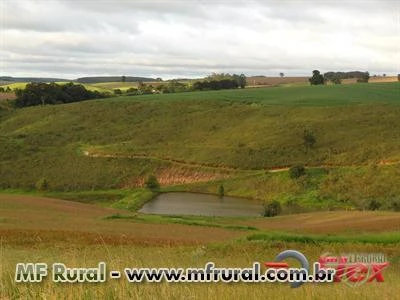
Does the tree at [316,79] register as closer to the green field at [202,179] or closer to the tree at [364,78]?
the tree at [364,78]

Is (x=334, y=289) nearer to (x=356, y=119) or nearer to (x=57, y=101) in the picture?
(x=356, y=119)

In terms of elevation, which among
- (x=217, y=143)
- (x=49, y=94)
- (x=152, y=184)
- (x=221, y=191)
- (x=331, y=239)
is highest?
(x=49, y=94)

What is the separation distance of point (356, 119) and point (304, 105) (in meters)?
16.1

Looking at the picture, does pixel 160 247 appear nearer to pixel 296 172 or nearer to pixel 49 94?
pixel 296 172

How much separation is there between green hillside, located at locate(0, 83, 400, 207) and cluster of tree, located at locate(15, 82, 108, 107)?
12839 millimetres

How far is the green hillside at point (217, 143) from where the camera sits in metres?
66.1

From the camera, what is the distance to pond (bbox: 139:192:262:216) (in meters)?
52.3

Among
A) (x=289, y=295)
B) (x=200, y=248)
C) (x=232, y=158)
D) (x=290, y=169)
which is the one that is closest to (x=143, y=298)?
(x=289, y=295)

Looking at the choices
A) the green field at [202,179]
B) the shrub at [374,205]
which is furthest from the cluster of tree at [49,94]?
the shrub at [374,205]

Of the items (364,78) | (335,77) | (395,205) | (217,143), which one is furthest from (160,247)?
(335,77)

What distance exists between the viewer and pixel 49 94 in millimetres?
130125

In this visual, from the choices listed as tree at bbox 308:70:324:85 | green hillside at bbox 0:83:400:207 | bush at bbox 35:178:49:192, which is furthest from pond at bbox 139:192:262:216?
tree at bbox 308:70:324:85

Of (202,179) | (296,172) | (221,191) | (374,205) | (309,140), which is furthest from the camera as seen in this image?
(309,140)

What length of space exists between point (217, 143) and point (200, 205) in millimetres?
26954
